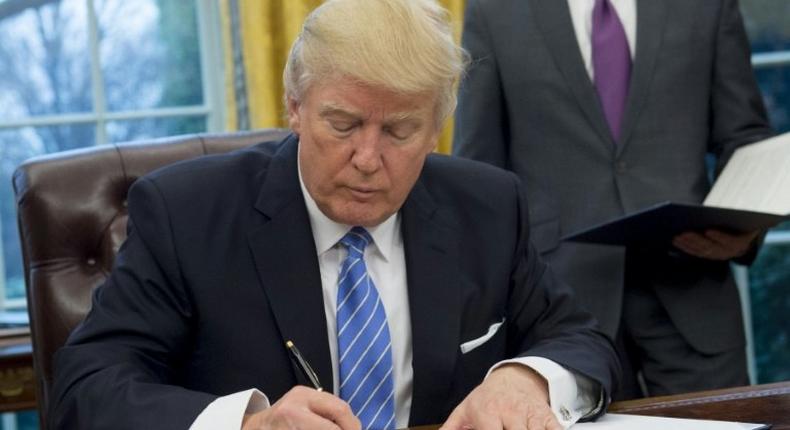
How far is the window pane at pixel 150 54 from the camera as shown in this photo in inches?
180

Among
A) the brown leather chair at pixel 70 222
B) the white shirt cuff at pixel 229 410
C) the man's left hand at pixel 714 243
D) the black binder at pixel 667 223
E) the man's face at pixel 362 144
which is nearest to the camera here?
the white shirt cuff at pixel 229 410

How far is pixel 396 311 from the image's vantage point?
7.45 feet

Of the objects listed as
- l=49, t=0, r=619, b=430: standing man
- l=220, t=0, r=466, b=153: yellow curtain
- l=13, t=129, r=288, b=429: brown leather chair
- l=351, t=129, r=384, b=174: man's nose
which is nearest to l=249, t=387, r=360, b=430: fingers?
l=49, t=0, r=619, b=430: standing man

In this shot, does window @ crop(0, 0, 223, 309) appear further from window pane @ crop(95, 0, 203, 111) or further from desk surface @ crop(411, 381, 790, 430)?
desk surface @ crop(411, 381, 790, 430)

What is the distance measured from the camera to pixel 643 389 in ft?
11.1

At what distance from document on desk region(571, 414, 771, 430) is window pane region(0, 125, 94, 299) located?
3001mm

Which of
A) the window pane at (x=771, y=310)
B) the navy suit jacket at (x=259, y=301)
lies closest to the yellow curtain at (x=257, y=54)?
the window pane at (x=771, y=310)

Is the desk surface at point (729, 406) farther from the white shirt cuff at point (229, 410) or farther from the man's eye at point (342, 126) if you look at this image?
the man's eye at point (342, 126)

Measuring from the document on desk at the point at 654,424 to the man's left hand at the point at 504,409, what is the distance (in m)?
0.08

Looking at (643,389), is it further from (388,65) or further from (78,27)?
(78,27)

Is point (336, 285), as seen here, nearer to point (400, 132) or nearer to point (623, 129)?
point (400, 132)

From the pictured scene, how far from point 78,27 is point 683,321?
2.45m

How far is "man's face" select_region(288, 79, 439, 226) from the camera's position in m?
2.09

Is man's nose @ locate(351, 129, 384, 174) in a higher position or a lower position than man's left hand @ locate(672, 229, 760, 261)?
higher
